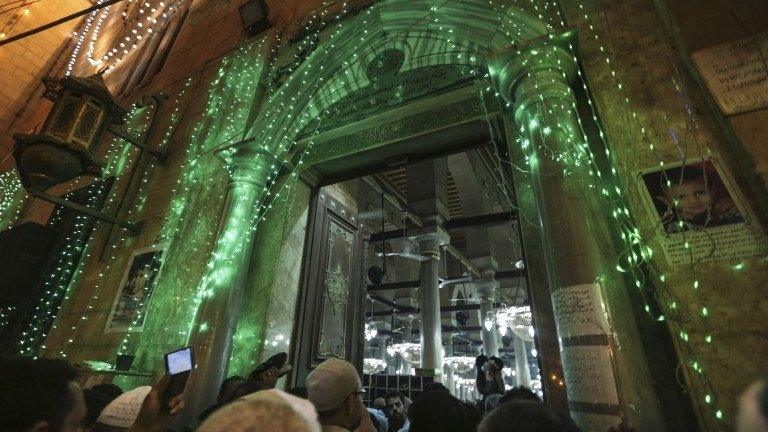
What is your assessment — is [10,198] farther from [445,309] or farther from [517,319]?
[445,309]

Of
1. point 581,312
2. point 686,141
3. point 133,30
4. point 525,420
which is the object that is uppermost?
point 133,30

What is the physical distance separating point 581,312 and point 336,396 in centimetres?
152

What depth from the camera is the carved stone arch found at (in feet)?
13.1

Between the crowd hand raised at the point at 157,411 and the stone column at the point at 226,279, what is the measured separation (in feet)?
8.14

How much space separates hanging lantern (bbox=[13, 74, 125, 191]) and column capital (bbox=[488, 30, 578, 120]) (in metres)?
4.55

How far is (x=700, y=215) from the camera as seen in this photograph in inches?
90.3

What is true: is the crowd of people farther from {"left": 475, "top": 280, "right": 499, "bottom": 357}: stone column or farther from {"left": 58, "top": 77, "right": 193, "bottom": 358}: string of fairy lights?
{"left": 475, "top": 280, "right": 499, "bottom": 357}: stone column

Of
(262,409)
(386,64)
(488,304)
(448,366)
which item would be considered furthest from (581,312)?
(448,366)

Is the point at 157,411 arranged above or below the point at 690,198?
below

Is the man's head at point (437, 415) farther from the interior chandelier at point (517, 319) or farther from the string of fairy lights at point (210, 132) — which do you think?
the interior chandelier at point (517, 319)

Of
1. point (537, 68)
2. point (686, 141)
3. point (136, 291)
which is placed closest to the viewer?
point (686, 141)

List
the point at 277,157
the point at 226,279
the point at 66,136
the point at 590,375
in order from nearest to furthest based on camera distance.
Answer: the point at 590,375 < the point at 226,279 < the point at 66,136 < the point at 277,157

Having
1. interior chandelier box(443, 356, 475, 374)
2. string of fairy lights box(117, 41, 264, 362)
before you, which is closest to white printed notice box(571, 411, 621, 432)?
string of fairy lights box(117, 41, 264, 362)

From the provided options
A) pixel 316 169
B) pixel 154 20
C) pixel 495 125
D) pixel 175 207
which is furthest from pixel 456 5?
pixel 154 20
